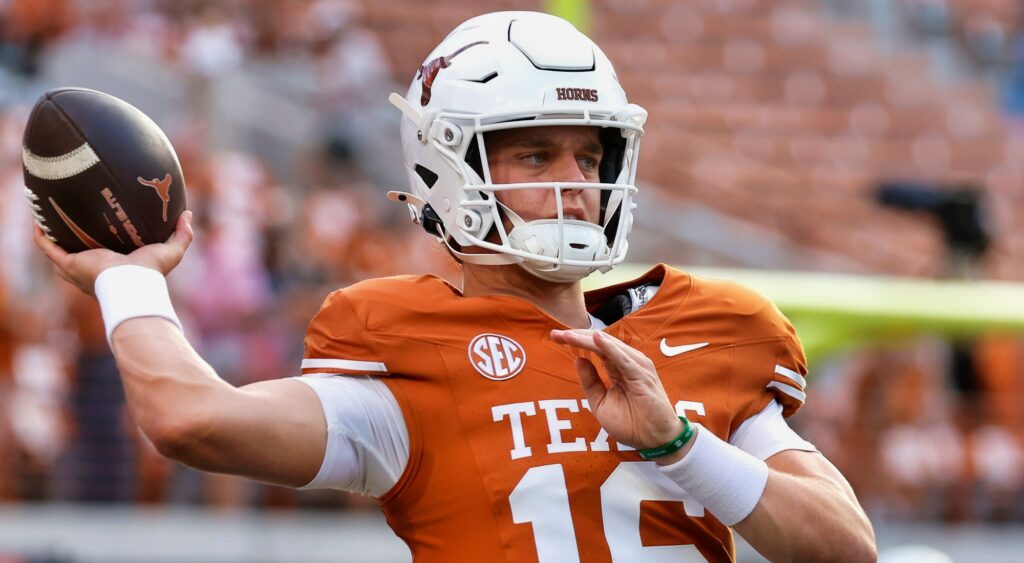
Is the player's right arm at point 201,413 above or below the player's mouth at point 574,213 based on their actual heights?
below

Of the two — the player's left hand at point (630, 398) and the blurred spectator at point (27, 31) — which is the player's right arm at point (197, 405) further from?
the blurred spectator at point (27, 31)

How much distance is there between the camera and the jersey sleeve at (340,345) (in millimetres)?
2338

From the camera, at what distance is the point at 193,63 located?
922 centimetres

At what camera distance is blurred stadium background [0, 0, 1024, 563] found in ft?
20.4

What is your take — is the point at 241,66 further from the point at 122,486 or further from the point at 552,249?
the point at 552,249

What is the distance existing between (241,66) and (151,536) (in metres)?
4.36

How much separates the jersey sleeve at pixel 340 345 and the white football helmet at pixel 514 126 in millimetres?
242

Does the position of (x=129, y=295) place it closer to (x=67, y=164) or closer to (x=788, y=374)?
(x=67, y=164)

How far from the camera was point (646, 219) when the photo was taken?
376 inches

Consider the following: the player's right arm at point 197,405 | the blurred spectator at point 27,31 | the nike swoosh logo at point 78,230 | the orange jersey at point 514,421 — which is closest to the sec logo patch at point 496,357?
the orange jersey at point 514,421

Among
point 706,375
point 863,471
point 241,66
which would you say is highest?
point 706,375

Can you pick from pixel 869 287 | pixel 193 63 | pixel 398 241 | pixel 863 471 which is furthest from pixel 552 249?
pixel 193 63

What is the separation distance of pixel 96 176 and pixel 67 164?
0.15 feet

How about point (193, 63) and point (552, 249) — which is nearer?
point (552, 249)
